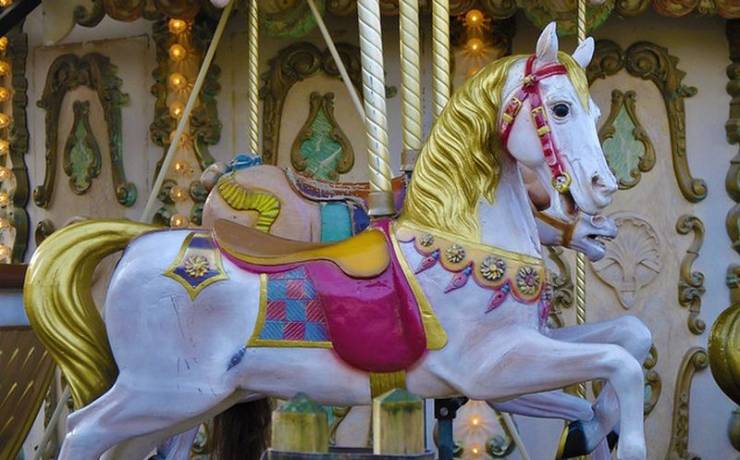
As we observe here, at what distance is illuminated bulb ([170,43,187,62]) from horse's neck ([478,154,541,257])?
304 cm

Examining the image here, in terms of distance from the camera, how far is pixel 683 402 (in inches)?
248

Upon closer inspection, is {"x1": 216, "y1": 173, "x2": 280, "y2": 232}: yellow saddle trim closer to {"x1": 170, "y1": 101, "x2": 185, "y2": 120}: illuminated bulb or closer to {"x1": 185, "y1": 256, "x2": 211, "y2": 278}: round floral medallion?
{"x1": 185, "y1": 256, "x2": 211, "y2": 278}: round floral medallion

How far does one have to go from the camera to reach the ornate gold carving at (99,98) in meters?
6.71

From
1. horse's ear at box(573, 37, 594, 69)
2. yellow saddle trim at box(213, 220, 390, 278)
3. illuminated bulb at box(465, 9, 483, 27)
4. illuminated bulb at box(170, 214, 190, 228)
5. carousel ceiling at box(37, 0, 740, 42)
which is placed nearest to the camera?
yellow saddle trim at box(213, 220, 390, 278)

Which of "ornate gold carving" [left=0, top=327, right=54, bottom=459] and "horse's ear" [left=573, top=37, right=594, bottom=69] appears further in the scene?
"ornate gold carving" [left=0, top=327, right=54, bottom=459]

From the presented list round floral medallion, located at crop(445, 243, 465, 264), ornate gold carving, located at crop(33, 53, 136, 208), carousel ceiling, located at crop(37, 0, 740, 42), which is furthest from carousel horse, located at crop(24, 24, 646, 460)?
ornate gold carving, located at crop(33, 53, 136, 208)

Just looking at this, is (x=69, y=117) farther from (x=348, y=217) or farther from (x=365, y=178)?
(x=348, y=217)

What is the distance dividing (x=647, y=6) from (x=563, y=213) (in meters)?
2.62

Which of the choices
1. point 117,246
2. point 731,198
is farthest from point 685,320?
point 117,246

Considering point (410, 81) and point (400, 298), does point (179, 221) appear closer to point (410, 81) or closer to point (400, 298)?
point (410, 81)

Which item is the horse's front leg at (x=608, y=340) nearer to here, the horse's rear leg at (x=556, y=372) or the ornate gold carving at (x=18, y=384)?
the horse's rear leg at (x=556, y=372)

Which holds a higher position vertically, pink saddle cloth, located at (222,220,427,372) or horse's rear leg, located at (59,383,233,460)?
pink saddle cloth, located at (222,220,427,372)

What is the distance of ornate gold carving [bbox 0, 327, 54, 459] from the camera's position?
5.04 metres

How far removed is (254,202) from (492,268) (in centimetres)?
117
